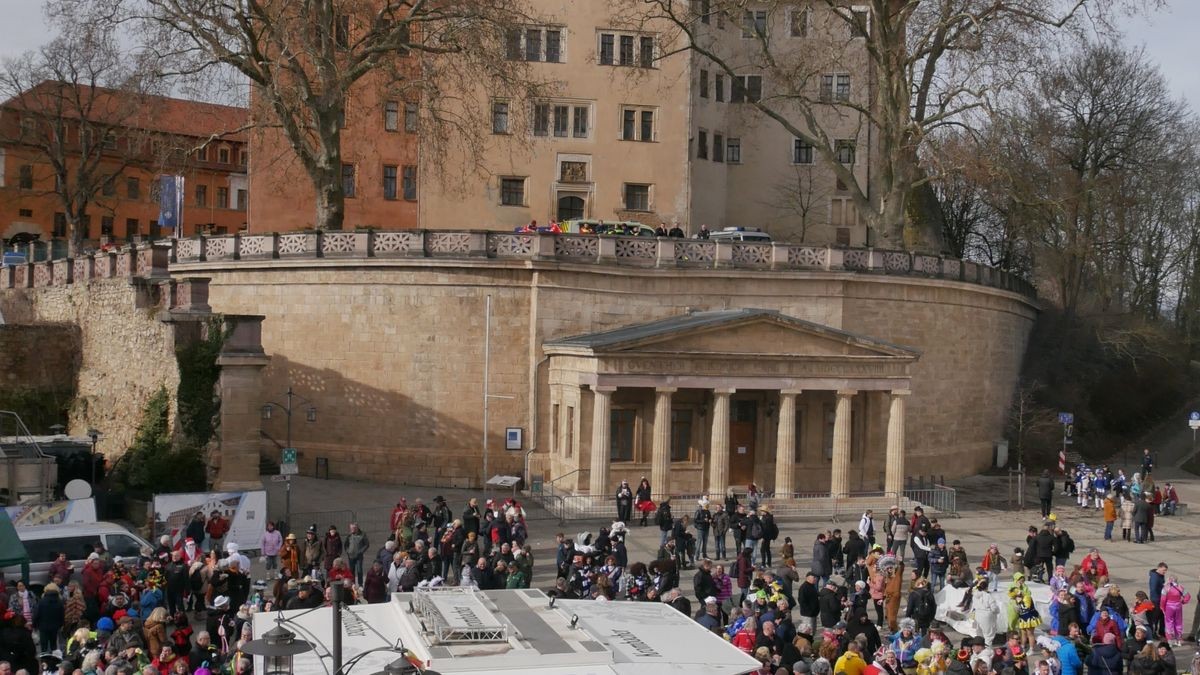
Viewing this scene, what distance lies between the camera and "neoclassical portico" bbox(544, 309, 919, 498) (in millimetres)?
33625

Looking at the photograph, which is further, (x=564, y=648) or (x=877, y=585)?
(x=877, y=585)

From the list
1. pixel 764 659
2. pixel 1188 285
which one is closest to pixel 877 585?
pixel 764 659

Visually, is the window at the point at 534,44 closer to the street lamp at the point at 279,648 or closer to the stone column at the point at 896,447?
the stone column at the point at 896,447

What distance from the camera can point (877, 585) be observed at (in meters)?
21.9

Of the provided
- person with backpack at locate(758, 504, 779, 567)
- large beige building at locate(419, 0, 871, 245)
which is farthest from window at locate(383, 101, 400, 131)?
person with backpack at locate(758, 504, 779, 567)

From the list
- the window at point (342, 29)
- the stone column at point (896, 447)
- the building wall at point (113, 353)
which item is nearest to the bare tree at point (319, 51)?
the window at point (342, 29)

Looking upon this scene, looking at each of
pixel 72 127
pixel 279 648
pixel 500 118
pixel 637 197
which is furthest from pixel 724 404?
pixel 72 127

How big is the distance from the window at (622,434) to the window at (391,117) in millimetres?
21232

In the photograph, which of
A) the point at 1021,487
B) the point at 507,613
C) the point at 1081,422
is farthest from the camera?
the point at 1081,422

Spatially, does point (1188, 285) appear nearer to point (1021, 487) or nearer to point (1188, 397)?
point (1188, 397)

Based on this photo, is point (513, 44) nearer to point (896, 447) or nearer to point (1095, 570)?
point (896, 447)

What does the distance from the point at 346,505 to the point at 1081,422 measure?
31393 mm

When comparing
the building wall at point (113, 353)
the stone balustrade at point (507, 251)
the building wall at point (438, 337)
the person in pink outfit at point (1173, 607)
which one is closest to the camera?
the person in pink outfit at point (1173, 607)

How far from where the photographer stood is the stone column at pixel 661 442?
33.7 meters
